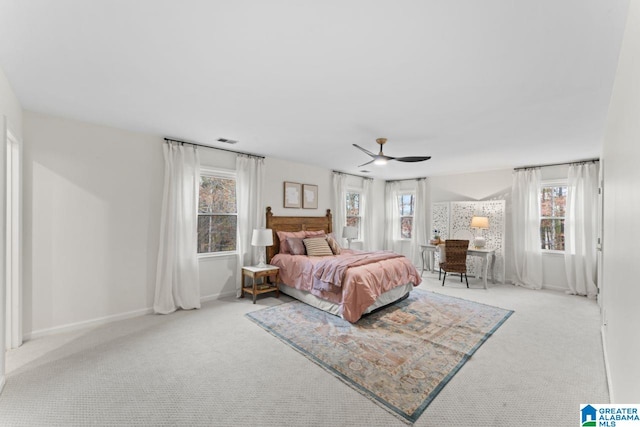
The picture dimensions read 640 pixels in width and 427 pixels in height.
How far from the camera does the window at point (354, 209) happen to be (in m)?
7.04

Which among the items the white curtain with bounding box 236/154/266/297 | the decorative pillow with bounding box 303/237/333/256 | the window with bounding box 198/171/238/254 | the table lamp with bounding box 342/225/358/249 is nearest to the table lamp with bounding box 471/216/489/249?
the table lamp with bounding box 342/225/358/249

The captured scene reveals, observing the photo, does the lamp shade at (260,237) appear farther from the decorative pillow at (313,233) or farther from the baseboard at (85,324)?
the baseboard at (85,324)

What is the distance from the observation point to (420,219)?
278 inches

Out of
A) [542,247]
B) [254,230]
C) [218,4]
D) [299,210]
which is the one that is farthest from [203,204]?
[542,247]

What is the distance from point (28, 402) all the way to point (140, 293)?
1792 mm

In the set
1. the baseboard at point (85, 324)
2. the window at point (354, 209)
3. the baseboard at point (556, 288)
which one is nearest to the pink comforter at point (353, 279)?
the baseboard at point (85, 324)

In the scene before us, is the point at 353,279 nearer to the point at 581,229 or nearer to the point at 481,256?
the point at 481,256

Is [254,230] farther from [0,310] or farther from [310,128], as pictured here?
[0,310]

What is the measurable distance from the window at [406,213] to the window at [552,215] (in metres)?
2.74

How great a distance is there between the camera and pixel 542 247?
17.9 feet

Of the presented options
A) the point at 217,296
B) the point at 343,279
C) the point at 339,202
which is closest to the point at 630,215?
the point at 343,279

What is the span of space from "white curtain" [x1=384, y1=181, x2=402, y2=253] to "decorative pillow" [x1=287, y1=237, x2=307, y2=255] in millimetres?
3396

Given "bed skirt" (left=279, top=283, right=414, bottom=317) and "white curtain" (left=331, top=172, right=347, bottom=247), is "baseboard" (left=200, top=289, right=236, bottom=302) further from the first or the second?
"white curtain" (left=331, top=172, right=347, bottom=247)

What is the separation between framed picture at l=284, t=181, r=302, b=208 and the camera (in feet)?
18.0
